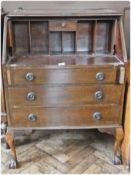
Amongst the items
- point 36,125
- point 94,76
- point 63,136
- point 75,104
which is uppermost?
point 94,76

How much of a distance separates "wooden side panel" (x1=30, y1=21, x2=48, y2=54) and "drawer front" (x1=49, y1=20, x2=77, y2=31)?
90 millimetres

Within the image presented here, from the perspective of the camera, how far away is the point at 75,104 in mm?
1562

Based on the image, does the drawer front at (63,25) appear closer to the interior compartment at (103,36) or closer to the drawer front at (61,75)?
the interior compartment at (103,36)

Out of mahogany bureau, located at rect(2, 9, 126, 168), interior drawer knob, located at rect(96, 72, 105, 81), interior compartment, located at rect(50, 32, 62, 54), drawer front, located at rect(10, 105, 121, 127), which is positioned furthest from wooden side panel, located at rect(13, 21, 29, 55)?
interior drawer knob, located at rect(96, 72, 105, 81)

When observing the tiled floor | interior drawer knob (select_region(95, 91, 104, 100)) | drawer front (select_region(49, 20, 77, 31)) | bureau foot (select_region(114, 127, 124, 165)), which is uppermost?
drawer front (select_region(49, 20, 77, 31))

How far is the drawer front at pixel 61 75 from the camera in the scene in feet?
4.78

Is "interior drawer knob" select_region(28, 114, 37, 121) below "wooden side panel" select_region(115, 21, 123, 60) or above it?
below

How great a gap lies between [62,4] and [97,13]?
18.1 inches

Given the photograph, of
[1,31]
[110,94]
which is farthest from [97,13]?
[1,31]

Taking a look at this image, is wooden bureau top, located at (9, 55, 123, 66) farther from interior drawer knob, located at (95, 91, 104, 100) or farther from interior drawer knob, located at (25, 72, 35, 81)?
interior drawer knob, located at (95, 91, 104, 100)

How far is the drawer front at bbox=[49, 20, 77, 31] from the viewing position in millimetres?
1602

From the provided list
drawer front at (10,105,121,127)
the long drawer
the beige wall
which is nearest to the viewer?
the long drawer

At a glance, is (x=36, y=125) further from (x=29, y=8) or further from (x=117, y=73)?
(x=29, y=8)

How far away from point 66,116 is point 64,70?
1.10 ft
